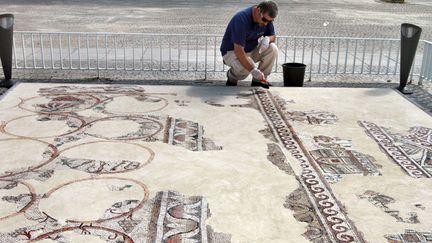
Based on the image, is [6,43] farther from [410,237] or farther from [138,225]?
[410,237]

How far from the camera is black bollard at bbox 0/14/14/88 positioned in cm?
571

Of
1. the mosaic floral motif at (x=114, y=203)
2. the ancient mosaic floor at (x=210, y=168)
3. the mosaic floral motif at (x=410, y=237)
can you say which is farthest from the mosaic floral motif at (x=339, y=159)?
the mosaic floral motif at (x=114, y=203)

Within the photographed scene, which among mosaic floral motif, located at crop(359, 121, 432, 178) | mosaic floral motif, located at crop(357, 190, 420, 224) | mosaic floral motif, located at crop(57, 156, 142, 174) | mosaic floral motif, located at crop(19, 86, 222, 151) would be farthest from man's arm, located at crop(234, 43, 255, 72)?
mosaic floral motif, located at crop(357, 190, 420, 224)

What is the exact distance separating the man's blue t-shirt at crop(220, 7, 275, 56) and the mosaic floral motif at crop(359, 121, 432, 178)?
5.48 feet

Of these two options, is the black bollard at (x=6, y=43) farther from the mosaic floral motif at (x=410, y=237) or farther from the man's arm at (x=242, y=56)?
the mosaic floral motif at (x=410, y=237)

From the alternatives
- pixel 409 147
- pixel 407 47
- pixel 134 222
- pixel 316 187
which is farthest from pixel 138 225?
pixel 407 47

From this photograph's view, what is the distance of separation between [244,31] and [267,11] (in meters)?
0.36

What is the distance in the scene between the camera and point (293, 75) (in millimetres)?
5949

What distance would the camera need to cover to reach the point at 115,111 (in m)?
4.68

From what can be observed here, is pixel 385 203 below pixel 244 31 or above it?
below

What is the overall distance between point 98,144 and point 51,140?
394 millimetres

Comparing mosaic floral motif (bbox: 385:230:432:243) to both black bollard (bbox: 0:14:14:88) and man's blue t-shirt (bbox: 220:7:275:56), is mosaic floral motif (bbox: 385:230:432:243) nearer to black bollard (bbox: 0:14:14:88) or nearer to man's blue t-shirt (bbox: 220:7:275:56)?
man's blue t-shirt (bbox: 220:7:275:56)

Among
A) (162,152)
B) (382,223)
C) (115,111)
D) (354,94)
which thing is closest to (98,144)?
(162,152)

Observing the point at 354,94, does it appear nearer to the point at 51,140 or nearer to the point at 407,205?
the point at 407,205
